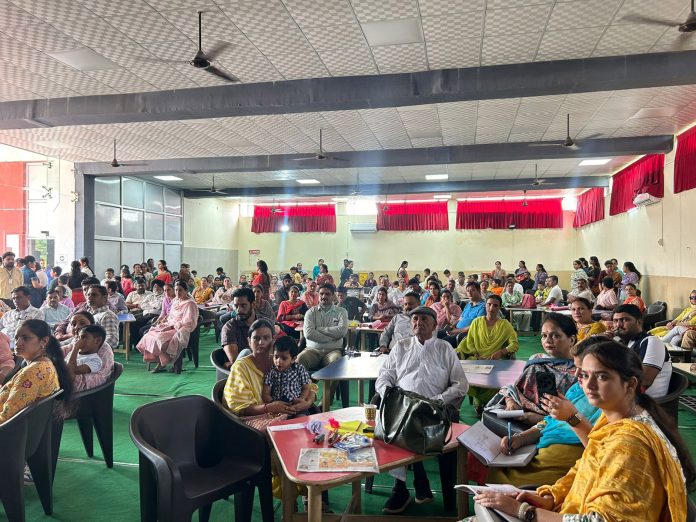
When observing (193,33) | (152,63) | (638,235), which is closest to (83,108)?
(152,63)

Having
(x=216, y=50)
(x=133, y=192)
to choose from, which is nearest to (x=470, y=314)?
(x=216, y=50)

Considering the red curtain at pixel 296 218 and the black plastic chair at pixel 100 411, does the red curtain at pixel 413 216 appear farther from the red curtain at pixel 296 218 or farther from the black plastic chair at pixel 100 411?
the black plastic chair at pixel 100 411

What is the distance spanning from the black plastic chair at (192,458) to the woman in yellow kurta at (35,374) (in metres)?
0.75

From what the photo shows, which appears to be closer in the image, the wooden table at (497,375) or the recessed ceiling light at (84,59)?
the wooden table at (497,375)

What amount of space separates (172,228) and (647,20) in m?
13.4

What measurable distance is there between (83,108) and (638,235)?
33.8 feet

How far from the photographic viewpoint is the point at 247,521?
8.20ft

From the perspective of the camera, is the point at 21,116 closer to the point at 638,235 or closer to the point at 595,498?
the point at 595,498

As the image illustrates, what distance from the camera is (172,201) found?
49.5ft

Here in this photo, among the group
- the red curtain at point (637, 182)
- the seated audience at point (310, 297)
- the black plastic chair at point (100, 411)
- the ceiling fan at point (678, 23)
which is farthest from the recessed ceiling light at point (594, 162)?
the black plastic chair at point (100, 411)

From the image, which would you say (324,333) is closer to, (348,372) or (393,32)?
(348,372)

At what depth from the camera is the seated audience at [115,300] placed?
7.14 meters

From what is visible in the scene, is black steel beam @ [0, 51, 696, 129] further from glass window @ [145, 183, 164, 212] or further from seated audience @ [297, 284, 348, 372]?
glass window @ [145, 183, 164, 212]

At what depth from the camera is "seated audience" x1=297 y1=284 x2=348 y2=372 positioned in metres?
5.08
